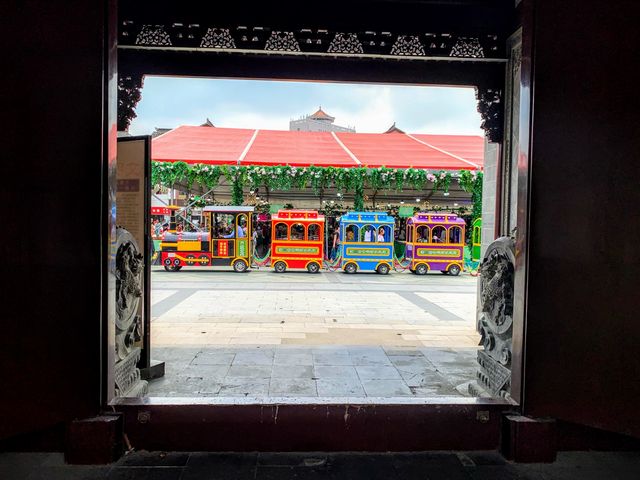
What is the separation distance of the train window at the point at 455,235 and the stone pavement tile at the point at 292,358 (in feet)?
37.6

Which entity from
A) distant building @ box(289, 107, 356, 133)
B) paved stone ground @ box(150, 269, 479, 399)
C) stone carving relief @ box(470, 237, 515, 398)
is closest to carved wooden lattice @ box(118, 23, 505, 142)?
stone carving relief @ box(470, 237, 515, 398)

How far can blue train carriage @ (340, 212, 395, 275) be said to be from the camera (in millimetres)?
14812

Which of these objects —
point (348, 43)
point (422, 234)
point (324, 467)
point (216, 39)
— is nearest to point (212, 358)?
point (324, 467)

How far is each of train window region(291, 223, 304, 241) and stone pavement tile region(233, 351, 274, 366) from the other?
987cm

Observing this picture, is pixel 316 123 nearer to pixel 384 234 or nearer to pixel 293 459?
pixel 384 234

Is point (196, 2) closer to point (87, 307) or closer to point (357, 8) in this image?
point (357, 8)

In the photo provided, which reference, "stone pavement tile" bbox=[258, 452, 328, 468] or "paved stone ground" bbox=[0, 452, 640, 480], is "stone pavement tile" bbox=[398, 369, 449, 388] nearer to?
"paved stone ground" bbox=[0, 452, 640, 480]

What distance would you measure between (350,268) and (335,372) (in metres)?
10.8

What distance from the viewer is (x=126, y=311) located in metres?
3.08

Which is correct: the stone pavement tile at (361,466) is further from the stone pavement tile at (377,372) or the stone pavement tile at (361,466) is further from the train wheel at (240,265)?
the train wheel at (240,265)

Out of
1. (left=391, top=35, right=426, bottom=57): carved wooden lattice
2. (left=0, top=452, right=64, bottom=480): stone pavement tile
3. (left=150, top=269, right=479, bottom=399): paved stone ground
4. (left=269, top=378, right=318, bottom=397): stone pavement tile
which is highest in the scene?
(left=391, top=35, right=426, bottom=57): carved wooden lattice

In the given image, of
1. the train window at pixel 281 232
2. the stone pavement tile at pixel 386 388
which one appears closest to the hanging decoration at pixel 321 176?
the train window at pixel 281 232

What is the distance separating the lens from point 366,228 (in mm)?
14844

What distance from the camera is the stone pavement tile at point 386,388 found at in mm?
3783
